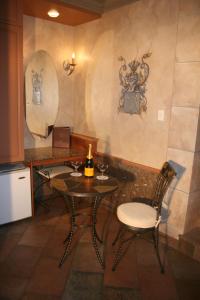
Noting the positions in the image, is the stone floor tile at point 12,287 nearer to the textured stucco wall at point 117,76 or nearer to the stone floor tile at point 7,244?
the stone floor tile at point 7,244

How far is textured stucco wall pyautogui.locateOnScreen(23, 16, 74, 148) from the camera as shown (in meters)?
3.42

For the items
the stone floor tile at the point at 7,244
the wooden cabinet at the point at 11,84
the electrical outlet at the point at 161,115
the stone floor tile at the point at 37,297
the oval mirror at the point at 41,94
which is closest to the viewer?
the stone floor tile at the point at 37,297

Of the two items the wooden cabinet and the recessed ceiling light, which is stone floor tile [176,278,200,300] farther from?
the recessed ceiling light

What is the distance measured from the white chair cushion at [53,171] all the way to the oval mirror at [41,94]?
518 millimetres

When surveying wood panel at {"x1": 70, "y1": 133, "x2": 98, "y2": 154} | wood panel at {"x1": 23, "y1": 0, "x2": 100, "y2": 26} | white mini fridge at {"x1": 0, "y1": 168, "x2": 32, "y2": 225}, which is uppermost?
wood panel at {"x1": 23, "y1": 0, "x2": 100, "y2": 26}

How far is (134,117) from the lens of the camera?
309cm

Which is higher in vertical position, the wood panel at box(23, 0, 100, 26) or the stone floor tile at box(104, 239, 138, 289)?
the wood panel at box(23, 0, 100, 26)

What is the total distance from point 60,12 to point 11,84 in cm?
115

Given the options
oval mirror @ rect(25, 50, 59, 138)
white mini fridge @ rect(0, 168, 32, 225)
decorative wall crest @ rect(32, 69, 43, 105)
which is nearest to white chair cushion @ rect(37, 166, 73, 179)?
white mini fridge @ rect(0, 168, 32, 225)

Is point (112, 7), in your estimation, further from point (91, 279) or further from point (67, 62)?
point (91, 279)

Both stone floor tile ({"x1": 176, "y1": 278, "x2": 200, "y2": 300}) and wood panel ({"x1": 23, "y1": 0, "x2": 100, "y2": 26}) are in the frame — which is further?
wood panel ({"x1": 23, "y1": 0, "x2": 100, "y2": 26})

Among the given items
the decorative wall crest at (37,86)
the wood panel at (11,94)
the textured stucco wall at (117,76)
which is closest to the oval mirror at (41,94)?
the decorative wall crest at (37,86)

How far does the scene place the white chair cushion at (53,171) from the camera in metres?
3.31

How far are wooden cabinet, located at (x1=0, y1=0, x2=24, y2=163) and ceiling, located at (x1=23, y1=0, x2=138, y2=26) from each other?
0.38 meters
